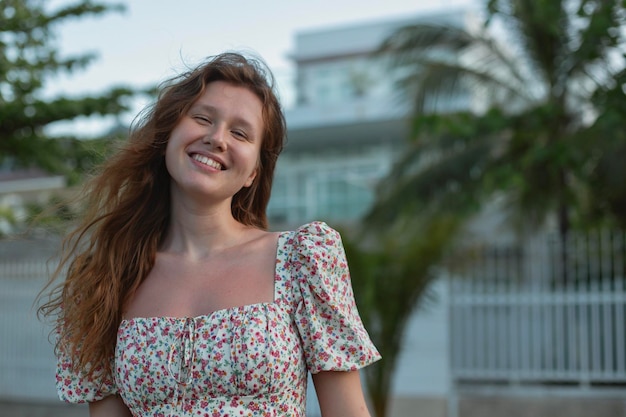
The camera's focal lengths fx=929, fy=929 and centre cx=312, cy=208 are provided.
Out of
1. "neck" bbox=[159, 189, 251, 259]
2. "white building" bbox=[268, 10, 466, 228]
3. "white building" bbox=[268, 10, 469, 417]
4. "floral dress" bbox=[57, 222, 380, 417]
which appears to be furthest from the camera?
"white building" bbox=[268, 10, 466, 228]

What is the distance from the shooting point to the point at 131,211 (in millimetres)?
2256

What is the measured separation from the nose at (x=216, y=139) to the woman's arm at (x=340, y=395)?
54 centimetres

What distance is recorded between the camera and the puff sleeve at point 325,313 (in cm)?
195

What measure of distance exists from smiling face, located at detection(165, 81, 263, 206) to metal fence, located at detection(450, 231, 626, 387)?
724 cm

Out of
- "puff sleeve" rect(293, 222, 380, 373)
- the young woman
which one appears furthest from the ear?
"puff sleeve" rect(293, 222, 380, 373)

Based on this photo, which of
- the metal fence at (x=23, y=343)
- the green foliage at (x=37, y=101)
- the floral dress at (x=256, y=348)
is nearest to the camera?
the floral dress at (x=256, y=348)

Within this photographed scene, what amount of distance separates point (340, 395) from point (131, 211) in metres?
0.69

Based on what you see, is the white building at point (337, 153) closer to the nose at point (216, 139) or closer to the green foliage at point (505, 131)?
the green foliage at point (505, 131)

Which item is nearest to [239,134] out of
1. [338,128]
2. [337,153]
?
[338,128]

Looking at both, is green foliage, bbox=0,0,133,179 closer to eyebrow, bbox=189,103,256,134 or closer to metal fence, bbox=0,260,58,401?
metal fence, bbox=0,260,58,401

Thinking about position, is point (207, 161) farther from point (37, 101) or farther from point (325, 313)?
point (37, 101)

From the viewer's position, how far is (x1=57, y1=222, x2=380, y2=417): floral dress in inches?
75.1

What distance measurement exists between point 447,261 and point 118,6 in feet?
12.5

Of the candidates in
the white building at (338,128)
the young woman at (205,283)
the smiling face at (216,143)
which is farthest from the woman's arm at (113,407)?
the white building at (338,128)
